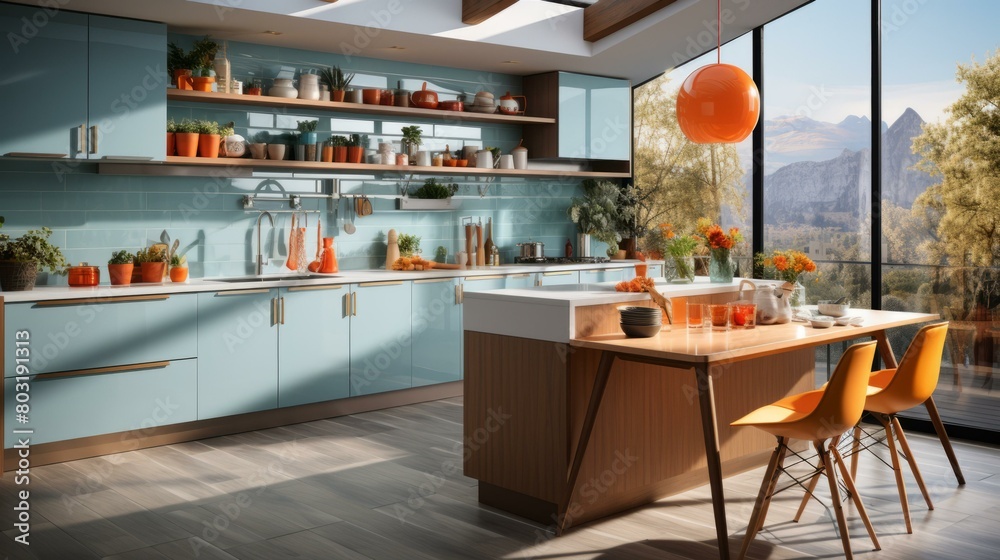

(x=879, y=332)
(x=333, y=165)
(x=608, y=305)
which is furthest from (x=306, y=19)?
(x=879, y=332)

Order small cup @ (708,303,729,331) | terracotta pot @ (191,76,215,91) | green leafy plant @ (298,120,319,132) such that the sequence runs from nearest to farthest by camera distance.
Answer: small cup @ (708,303,729,331)
terracotta pot @ (191,76,215,91)
green leafy plant @ (298,120,319,132)

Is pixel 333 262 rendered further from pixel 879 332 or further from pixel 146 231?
pixel 879 332

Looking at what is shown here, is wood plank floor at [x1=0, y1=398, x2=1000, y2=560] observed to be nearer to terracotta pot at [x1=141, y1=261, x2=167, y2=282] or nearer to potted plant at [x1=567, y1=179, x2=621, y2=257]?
terracotta pot at [x1=141, y1=261, x2=167, y2=282]

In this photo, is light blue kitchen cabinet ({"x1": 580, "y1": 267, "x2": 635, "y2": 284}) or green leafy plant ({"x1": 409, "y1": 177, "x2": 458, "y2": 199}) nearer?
green leafy plant ({"x1": 409, "y1": 177, "x2": 458, "y2": 199})

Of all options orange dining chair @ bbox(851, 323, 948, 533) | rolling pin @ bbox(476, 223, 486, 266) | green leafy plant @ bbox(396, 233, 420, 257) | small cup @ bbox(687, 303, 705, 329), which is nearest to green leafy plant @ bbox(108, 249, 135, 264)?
green leafy plant @ bbox(396, 233, 420, 257)

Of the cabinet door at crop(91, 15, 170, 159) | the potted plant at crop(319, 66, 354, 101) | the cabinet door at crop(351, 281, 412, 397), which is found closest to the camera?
the cabinet door at crop(91, 15, 170, 159)

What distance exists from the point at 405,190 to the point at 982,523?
456cm

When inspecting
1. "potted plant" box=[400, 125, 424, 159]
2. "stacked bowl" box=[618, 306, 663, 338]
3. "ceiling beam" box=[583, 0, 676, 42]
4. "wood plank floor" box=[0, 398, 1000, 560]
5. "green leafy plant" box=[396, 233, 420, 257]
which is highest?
"ceiling beam" box=[583, 0, 676, 42]

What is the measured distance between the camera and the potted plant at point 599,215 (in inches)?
316

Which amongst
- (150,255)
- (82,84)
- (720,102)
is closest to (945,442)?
(720,102)

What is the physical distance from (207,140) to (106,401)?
5.71ft

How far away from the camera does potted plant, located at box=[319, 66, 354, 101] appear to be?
6.57 m

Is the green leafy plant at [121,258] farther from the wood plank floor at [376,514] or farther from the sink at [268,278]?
the wood plank floor at [376,514]

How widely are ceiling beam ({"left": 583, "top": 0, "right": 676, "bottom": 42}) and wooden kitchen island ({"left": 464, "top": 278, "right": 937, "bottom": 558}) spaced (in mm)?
2669
